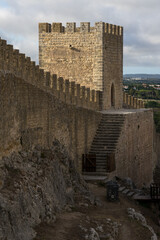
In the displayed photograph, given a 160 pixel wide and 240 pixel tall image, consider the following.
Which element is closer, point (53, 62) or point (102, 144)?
point (102, 144)

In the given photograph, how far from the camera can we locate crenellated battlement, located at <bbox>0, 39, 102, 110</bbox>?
50.9ft

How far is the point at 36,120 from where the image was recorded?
16938mm

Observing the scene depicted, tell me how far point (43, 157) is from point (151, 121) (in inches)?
530

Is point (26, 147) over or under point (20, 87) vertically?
under

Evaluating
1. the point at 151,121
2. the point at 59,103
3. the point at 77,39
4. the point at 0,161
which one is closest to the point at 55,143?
the point at 59,103

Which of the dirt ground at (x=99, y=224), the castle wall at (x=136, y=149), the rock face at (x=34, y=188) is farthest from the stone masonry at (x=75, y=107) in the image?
the dirt ground at (x=99, y=224)

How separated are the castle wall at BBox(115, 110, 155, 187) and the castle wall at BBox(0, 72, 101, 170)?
1.71m

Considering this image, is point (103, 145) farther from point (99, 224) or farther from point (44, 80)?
point (99, 224)

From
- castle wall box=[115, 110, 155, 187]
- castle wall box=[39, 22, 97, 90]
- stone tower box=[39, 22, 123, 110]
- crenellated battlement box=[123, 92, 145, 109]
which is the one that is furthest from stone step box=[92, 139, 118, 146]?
crenellated battlement box=[123, 92, 145, 109]

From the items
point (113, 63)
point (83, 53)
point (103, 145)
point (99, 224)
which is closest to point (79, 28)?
point (83, 53)

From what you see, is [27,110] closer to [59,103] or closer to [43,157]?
[43,157]

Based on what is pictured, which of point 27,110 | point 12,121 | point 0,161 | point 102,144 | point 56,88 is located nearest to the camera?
point 0,161

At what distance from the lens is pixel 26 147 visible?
16.0m

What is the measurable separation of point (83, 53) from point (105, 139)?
4520 mm
